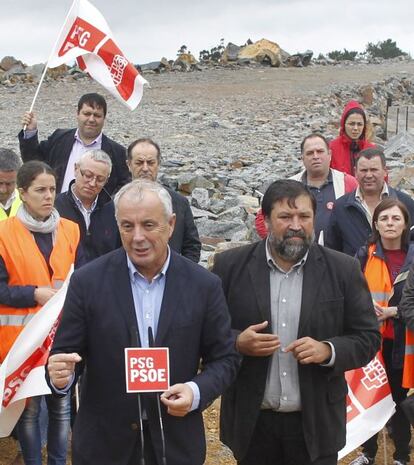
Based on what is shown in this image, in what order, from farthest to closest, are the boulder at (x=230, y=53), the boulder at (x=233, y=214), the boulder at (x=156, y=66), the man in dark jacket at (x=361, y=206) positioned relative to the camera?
the boulder at (x=230, y=53), the boulder at (x=156, y=66), the boulder at (x=233, y=214), the man in dark jacket at (x=361, y=206)

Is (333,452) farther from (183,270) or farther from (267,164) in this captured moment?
(267,164)

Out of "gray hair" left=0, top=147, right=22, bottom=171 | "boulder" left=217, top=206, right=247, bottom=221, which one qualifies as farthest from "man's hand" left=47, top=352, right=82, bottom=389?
"boulder" left=217, top=206, right=247, bottom=221

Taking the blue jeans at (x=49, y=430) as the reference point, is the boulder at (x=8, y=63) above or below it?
above

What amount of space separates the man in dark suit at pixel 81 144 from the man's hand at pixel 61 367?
12.2 ft

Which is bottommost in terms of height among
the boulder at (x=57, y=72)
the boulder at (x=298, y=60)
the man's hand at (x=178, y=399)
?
the man's hand at (x=178, y=399)

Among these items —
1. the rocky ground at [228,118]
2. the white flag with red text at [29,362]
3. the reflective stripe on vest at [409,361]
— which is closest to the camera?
the white flag with red text at [29,362]

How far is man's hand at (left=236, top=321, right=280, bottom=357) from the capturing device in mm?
3885

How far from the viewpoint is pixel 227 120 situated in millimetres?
24250

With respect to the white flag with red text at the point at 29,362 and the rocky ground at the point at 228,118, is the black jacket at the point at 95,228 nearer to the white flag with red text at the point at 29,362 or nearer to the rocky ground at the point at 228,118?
the white flag with red text at the point at 29,362

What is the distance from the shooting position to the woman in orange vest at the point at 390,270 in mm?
5551

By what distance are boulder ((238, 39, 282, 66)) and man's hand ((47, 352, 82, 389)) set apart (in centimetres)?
4032

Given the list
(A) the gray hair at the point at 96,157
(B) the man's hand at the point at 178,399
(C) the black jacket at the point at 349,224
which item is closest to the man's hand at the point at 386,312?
(C) the black jacket at the point at 349,224

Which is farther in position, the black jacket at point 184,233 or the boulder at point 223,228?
the boulder at point 223,228

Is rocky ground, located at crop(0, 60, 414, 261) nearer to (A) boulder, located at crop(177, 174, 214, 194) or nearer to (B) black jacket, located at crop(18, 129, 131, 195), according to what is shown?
(A) boulder, located at crop(177, 174, 214, 194)
